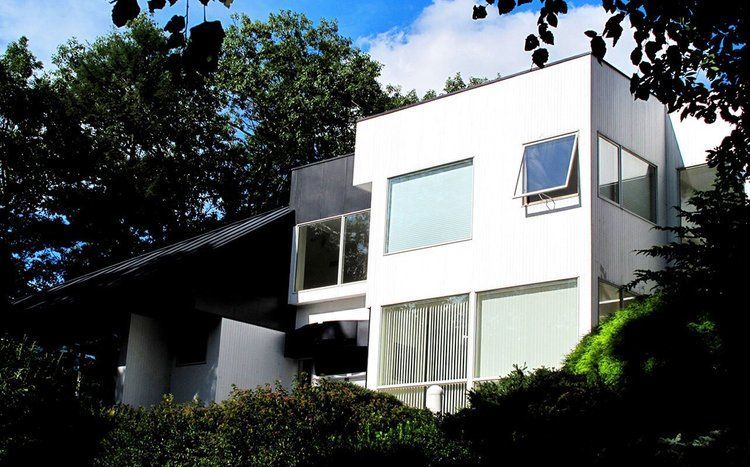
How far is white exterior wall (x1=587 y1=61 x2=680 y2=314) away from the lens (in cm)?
1747

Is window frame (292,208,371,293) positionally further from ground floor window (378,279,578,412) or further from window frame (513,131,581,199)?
→ window frame (513,131,581,199)

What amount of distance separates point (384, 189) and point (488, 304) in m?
3.64

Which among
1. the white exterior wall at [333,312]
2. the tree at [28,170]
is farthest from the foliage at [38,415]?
the tree at [28,170]

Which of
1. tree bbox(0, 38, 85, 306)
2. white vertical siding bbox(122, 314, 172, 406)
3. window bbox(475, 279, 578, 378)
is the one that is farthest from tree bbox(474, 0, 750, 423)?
tree bbox(0, 38, 85, 306)

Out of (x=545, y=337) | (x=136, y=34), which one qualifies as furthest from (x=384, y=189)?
(x=136, y=34)

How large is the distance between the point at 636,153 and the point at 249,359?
8.89 m

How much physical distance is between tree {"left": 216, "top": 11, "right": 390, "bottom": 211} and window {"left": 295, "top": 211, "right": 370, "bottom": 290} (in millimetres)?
14154

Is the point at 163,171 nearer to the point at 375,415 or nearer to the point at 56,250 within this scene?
the point at 56,250

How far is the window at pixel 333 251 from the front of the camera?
861 inches

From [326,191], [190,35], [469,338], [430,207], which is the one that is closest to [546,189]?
[430,207]

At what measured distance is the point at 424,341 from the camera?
18.6 metres

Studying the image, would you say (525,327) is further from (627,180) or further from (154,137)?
(154,137)

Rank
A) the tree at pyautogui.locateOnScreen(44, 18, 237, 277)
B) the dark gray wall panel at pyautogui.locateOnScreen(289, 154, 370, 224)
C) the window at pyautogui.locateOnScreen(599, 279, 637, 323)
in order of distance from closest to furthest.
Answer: the window at pyautogui.locateOnScreen(599, 279, 637, 323), the dark gray wall panel at pyautogui.locateOnScreen(289, 154, 370, 224), the tree at pyautogui.locateOnScreen(44, 18, 237, 277)

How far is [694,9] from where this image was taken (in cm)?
880
